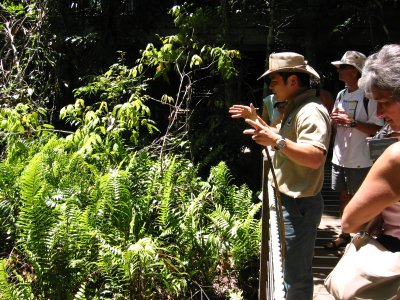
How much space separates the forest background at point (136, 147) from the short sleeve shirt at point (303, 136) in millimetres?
1287

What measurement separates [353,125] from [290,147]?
6.01 ft

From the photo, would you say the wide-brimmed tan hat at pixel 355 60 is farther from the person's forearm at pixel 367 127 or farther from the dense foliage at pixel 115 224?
the dense foliage at pixel 115 224

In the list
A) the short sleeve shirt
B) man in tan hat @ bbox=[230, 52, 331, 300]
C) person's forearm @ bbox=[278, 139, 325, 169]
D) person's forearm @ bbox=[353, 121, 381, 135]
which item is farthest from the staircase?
person's forearm @ bbox=[278, 139, 325, 169]

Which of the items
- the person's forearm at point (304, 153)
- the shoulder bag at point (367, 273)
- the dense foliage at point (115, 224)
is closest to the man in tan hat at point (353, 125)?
the dense foliage at point (115, 224)

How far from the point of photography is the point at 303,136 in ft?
9.04

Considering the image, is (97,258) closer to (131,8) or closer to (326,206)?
(326,206)

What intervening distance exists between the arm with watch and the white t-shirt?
5.71 ft

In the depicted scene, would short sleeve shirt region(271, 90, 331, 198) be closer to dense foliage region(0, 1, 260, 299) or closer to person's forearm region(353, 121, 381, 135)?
dense foliage region(0, 1, 260, 299)

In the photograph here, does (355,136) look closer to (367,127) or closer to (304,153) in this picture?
(367,127)

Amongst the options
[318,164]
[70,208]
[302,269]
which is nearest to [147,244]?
[70,208]

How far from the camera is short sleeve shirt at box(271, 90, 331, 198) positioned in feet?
9.02

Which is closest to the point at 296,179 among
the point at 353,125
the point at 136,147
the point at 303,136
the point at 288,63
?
the point at 303,136

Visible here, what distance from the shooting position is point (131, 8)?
9.23 metres

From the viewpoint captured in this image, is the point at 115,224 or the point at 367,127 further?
the point at 115,224
